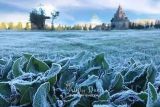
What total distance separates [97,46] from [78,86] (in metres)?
9.92

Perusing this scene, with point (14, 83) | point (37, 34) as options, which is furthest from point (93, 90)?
point (37, 34)

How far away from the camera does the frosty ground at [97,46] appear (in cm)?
964

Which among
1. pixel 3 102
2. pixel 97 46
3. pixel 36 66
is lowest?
pixel 97 46

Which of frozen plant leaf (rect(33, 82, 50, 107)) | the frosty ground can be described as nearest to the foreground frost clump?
frozen plant leaf (rect(33, 82, 50, 107))

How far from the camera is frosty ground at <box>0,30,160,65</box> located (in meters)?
9.64

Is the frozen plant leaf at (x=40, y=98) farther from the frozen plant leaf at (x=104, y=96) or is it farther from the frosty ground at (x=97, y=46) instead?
the frosty ground at (x=97, y=46)

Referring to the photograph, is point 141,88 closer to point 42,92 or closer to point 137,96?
point 137,96

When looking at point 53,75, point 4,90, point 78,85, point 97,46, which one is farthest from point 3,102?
point 97,46

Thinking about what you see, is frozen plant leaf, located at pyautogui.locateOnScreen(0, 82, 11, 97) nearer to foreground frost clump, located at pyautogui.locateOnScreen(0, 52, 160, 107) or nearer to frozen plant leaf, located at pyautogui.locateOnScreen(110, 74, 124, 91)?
foreground frost clump, located at pyautogui.locateOnScreen(0, 52, 160, 107)

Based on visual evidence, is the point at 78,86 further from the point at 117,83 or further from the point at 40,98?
the point at 40,98

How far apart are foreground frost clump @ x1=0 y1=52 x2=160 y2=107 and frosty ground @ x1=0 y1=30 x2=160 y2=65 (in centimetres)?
419

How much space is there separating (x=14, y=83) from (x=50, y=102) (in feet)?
0.60

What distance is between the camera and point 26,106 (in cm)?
200

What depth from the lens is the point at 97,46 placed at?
39.3 ft
